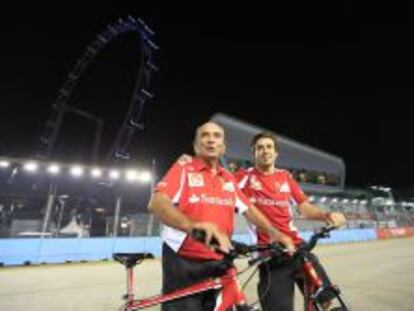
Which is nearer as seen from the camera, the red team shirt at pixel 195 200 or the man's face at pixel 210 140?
the red team shirt at pixel 195 200

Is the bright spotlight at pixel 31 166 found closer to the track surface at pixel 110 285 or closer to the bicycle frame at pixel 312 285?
the track surface at pixel 110 285

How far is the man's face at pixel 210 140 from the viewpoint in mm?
2871

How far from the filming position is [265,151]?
3895 mm

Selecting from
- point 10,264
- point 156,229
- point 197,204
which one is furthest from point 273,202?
point 156,229

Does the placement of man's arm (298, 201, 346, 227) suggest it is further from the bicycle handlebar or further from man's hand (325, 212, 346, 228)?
the bicycle handlebar

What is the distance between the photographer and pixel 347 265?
45.2ft

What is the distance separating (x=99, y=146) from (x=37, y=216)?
23.6m

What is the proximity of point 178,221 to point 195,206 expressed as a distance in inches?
15.2

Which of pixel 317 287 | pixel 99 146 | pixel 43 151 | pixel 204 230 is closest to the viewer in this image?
pixel 204 230

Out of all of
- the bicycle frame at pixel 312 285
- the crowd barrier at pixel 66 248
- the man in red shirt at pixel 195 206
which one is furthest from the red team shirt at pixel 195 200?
the crowd barrier at pixel 66 248

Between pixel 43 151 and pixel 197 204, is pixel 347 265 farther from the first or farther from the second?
pixel 43 151

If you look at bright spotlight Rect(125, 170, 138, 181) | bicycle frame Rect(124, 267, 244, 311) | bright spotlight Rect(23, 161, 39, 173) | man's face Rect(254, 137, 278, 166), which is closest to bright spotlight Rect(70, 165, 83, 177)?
bright spotlight Rect(23, 161, 39, 173)

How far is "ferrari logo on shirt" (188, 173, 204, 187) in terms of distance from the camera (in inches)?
108

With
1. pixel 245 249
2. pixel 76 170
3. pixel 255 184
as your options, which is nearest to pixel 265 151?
pixel 255 184
